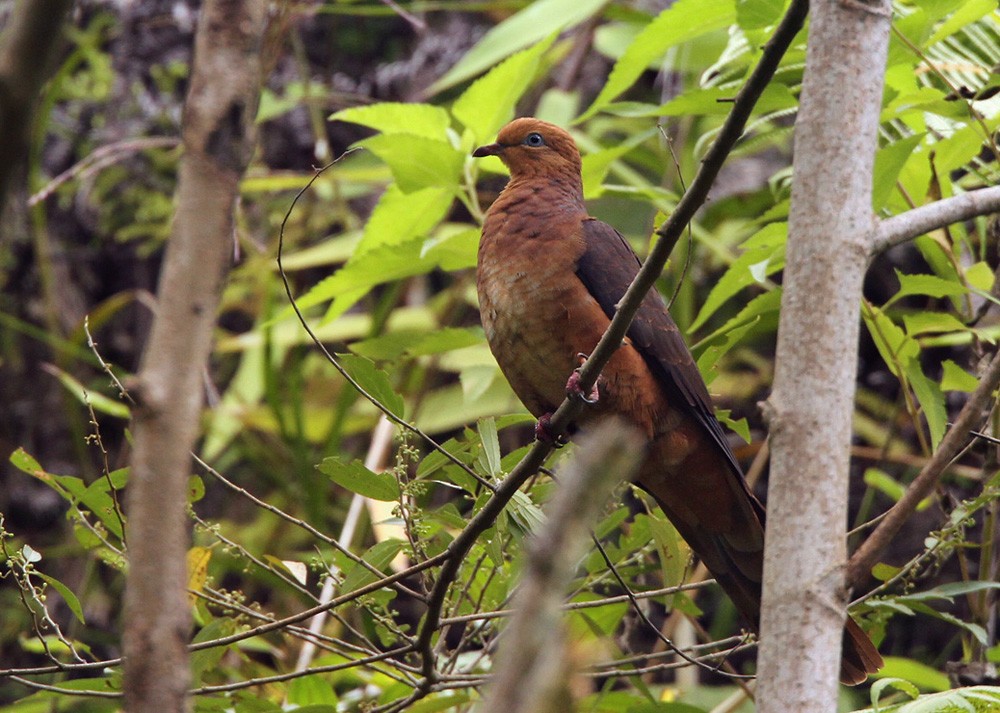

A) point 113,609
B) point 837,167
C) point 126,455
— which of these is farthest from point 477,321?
point 837,167

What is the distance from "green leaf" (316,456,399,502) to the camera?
224 centimetres

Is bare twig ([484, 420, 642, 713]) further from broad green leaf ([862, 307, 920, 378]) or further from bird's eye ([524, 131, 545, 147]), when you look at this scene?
bird's eye ([524, 131, 545, 147])

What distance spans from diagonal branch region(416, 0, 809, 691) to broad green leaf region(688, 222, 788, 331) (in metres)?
0.79

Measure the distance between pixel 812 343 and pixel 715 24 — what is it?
1.29m

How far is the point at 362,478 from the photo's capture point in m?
2.27

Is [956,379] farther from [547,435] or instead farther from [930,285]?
[547,435]

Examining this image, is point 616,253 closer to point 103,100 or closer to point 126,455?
point 126,455

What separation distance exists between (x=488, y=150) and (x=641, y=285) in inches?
61.0

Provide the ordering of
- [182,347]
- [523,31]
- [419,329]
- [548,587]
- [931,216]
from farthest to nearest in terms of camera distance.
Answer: [419,329] → [523,31] → [931,216] → [182,347] → [548,587]

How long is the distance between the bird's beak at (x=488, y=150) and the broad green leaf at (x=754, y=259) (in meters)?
0.82

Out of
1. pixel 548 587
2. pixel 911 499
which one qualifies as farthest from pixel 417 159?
pixel 548 587

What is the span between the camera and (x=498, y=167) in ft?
11.2

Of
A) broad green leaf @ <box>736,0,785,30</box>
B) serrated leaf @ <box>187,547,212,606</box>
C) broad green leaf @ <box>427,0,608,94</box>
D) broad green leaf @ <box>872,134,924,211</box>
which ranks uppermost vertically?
broad green leaf @ <box>427,0,608,94</box>

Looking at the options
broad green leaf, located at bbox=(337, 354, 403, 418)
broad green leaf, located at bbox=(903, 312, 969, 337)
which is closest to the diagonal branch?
broad green leaf, located at bbox=(337, 354, 403, 418)
